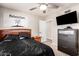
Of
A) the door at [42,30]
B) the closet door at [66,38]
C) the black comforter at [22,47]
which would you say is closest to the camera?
the black comforter at [22,47]

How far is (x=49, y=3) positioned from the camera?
994 mm

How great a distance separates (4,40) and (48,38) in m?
0.51

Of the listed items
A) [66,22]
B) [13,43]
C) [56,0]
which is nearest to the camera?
[56,0]

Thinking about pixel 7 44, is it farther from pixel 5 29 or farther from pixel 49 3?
pixel 49 3

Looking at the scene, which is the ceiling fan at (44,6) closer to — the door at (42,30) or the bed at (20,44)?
the door at (42,30)

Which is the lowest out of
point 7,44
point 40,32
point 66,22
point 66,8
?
point 7,44

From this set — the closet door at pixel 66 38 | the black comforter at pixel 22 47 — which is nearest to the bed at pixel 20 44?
the black comforter at pixel 22 47

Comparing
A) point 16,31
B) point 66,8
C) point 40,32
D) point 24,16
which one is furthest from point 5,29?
point 66,8

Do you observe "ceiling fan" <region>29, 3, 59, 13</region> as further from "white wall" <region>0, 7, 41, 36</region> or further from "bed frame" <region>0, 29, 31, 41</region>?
"bed frame" <region>0, 29, 31, 41</region>

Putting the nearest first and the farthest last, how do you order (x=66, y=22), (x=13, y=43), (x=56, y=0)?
(x=56, y=0) → (x=13, y=43) → (x=66, y=22)

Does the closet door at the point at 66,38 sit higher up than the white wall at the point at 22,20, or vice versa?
the white wall at the point at 22,20

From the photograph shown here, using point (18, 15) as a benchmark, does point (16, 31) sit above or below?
below

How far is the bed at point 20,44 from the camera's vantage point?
95cm

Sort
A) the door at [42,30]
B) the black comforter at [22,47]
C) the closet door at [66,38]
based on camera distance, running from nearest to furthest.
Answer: the black comforter at [22,47] < the door at [42,30] < the closet door at [66,38]
